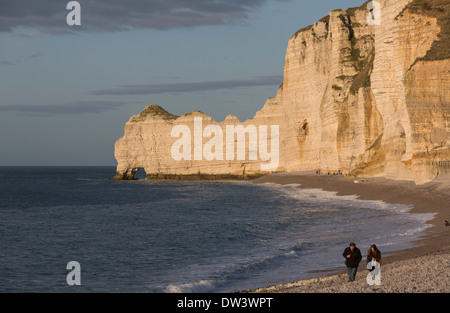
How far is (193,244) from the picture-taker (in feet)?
77.6

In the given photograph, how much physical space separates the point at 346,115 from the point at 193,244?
41450 millimetres

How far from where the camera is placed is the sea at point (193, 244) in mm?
16297

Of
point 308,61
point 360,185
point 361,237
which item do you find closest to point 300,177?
point 308,61

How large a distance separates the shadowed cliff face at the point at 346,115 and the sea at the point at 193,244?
565 centimetres

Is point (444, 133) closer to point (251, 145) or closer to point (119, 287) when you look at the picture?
point (119, 287)

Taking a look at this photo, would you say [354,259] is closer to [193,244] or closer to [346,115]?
[193,244]

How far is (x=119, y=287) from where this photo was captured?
15641 millimetres

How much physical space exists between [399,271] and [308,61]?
6587 cm

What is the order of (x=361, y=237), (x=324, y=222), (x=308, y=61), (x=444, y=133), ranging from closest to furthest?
(x=361, y=237) < (x=324, y=222) < (x=444, y=133) < (x=308, y=61)

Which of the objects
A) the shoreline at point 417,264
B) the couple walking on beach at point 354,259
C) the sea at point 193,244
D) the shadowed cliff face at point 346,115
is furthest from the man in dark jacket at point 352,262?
the shadowed cliff face at point 346,115

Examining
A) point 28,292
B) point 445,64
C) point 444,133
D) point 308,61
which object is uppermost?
point 308,61

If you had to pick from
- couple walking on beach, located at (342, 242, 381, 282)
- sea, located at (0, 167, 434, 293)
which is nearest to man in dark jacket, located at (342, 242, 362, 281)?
couple walking on beach, located at (342, 242, 381, 282)

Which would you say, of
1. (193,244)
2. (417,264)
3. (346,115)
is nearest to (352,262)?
(417,264)

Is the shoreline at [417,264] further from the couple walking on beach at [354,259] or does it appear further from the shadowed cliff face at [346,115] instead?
the shadowed cliff face at [346,115]
